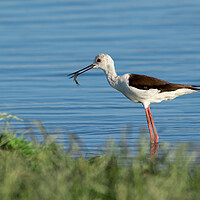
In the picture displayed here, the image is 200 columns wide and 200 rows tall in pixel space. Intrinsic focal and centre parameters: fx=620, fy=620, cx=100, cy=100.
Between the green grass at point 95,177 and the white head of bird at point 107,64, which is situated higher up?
the white head of bird at point 107,64

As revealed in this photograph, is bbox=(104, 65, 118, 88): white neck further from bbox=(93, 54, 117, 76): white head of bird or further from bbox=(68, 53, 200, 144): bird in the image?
bbox=(68, 53, 200, 144): bird

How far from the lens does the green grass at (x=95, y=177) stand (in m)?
5.59

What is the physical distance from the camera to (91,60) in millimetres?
17125

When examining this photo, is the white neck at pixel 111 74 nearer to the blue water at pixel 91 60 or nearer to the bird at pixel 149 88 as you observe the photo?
the bird at pixel 149 88

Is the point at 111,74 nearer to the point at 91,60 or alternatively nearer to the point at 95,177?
the point at 95,177

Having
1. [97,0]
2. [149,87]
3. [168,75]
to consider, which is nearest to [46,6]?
[97,0]

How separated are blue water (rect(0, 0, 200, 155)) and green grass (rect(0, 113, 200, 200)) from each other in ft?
8.59

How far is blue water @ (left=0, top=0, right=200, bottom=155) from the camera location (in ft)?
37.4

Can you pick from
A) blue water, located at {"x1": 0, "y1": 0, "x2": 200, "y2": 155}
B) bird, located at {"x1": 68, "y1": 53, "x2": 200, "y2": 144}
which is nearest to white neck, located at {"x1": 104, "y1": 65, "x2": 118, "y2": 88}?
bird, located at {"x1": 68, "y1": 53, "x2": 200, "y2": 144}

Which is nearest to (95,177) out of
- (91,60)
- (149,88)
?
(149,88)

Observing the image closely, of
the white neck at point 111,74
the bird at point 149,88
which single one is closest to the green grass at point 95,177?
the bird at point 149,88

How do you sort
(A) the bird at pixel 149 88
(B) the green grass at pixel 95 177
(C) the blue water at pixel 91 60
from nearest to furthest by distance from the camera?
(B) the green grass at pixel 95 177 → (A) the bird at pixel 149 88 → (C) the blue water at pixel 91 60

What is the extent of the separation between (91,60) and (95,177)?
11.2 meters

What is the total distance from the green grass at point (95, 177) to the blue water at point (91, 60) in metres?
2.62
